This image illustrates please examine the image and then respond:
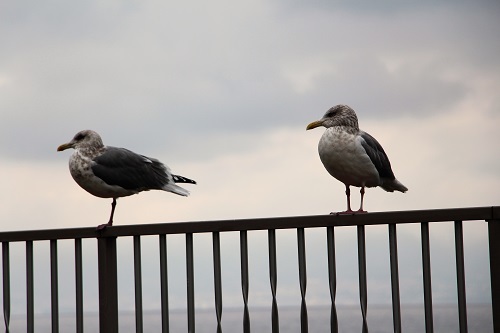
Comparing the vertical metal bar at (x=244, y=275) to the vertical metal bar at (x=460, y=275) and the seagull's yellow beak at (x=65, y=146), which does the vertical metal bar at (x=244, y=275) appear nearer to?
the vertical metal bar at (x=460, y=275)

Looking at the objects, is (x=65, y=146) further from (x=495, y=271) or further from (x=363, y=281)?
(x=495, y=271)

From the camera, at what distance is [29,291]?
615 centimetres

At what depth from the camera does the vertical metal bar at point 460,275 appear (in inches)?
196

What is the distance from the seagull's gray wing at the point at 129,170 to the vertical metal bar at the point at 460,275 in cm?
385

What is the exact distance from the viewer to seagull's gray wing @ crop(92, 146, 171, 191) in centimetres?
800

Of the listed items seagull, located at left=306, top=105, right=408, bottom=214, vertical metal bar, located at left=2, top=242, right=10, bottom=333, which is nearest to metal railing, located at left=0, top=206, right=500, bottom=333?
vertical metal bar, located at left=2, top=242, right=10, bottom=333

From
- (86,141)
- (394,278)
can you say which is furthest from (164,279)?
(86,141)

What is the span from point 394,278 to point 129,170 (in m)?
3.74

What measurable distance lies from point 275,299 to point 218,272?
43 centimetres

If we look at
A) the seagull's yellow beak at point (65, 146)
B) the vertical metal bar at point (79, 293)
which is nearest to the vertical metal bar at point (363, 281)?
the vertical metal bar at point (79, 293)

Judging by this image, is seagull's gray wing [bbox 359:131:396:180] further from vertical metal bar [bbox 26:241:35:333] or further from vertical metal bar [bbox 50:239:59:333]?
vertical metal bar [bbox 26:241:35:333]

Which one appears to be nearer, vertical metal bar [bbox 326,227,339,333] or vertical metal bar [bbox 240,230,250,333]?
vertical metal bar [bbox 326,227,339,333]

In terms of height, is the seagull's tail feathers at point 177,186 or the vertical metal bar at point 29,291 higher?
the seagull's tail feathers at point 177,186

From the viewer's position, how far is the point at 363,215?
5.14 m
